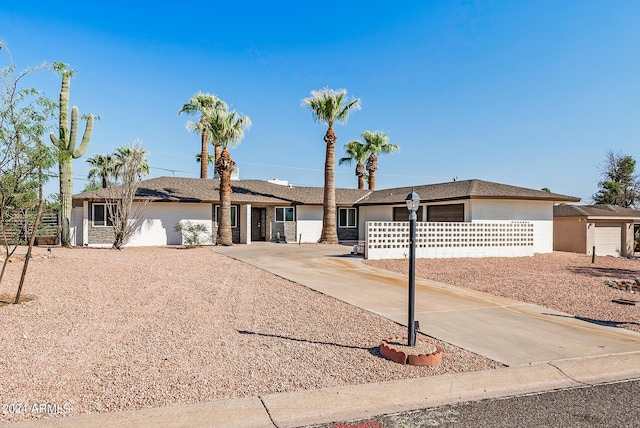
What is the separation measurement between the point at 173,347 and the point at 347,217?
2552 cm

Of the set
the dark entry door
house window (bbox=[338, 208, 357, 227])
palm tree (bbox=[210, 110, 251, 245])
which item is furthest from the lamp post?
house window (bbox=[338, 208, 357, 227])

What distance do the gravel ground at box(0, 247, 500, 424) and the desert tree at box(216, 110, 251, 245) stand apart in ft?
45.4

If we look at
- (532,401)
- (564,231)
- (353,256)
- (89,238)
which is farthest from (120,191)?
(564,231)

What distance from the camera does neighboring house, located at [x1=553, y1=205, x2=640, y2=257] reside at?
23.3 meters

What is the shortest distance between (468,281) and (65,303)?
9950 millimetres

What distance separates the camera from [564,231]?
24.4 m

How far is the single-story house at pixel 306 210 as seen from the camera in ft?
69.9

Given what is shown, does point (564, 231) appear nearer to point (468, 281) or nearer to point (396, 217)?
point (396, 217)

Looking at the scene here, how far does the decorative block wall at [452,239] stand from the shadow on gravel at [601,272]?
3.84 m

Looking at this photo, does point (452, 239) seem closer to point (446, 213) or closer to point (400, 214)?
point (446, 213)

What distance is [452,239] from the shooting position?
18562 mm

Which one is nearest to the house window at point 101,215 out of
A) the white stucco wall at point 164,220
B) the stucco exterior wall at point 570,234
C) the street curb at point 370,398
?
the white stucco wall at point 164,220

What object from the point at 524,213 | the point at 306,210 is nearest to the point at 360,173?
the point at 306,210

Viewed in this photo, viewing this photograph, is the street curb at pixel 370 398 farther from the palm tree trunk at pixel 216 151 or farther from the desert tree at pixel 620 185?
the desert tree at pixel 620 185
